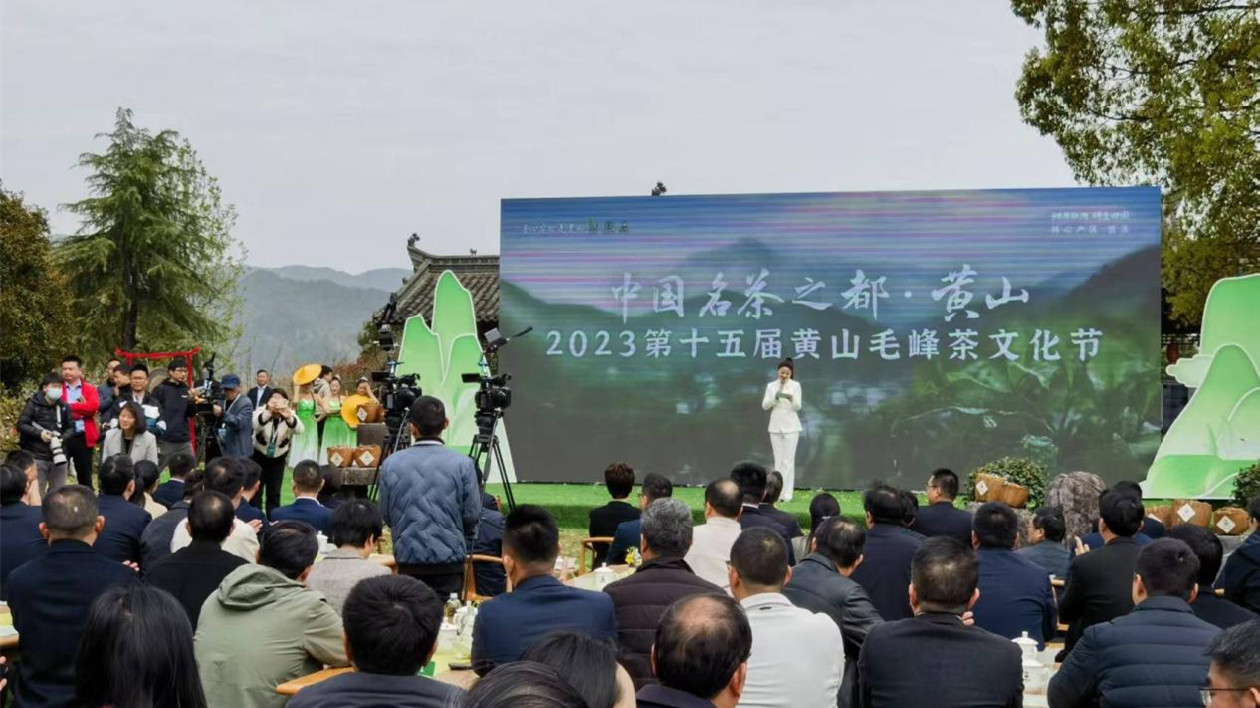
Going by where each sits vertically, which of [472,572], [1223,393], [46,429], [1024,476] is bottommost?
[472,572]

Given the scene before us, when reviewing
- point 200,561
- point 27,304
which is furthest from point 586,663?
point 27,304

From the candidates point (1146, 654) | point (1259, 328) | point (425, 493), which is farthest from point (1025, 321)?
point (1146, 654)

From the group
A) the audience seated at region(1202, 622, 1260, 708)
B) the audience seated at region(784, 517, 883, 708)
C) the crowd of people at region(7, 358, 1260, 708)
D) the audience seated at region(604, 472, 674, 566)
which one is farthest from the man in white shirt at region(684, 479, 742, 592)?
the audience seated at region(1202, 622, 1260, 708)

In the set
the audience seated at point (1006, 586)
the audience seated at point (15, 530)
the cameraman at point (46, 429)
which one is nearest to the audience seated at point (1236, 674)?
the audience seated at point (1006, 586)

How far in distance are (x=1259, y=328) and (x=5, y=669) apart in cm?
1056

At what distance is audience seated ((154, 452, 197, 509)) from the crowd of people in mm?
18

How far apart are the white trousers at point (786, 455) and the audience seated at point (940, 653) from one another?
8.99m

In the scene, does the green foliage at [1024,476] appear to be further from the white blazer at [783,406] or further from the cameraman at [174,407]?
the cameraman at [174,407]

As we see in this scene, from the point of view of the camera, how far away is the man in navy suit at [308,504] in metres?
6.48

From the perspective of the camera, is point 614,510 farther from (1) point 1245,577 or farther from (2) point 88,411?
(2) point 88,411

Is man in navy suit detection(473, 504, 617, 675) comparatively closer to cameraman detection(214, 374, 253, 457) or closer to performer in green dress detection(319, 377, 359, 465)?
cameraman detection(214, 374, 253, 457)

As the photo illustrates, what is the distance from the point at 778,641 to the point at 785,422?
8927mm

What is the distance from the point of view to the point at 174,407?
10.4 meters

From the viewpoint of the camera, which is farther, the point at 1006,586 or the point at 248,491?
the point at 248,491
